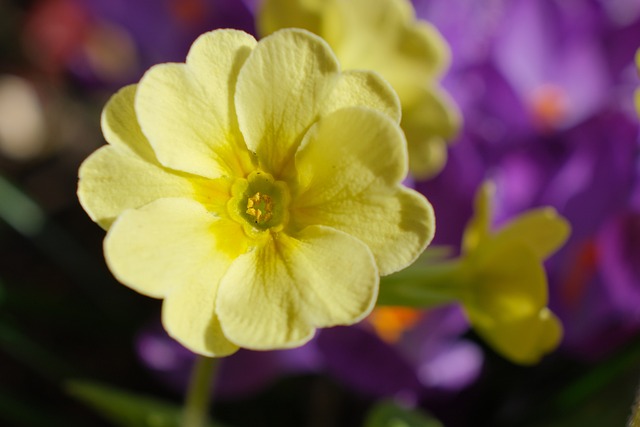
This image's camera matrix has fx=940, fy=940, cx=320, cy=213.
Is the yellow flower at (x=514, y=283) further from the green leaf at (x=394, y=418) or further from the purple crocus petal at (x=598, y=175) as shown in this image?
the purple crocus petal at (x=598, y=175)

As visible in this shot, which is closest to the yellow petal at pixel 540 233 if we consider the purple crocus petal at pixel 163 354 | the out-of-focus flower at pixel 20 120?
the purple crocus petal at pixel 163 354

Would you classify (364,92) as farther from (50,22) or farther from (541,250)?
(50,22)

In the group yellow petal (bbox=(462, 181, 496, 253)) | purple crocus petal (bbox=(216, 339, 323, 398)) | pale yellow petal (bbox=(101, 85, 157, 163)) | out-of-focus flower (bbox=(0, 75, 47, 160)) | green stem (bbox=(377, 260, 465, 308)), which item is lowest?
pale yellow petal (bbox=(101, 85, 157, 163))

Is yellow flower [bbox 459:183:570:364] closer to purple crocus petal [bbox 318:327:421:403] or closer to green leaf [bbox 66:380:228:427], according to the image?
purple crocus petal [bbox 318:327:421:403]

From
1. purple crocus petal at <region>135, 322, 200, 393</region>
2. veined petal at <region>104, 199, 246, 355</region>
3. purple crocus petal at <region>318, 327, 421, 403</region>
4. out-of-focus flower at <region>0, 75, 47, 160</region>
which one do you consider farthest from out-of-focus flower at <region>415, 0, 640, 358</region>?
out-of-focus flower at <region>0, 75, 47, 160</region>

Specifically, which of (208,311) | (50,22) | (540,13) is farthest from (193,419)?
(50,22)

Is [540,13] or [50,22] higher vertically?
[50,22]

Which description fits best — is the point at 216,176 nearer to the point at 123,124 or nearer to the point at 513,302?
the point at 123,124

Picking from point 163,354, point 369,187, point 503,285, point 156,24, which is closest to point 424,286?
point 503,285
